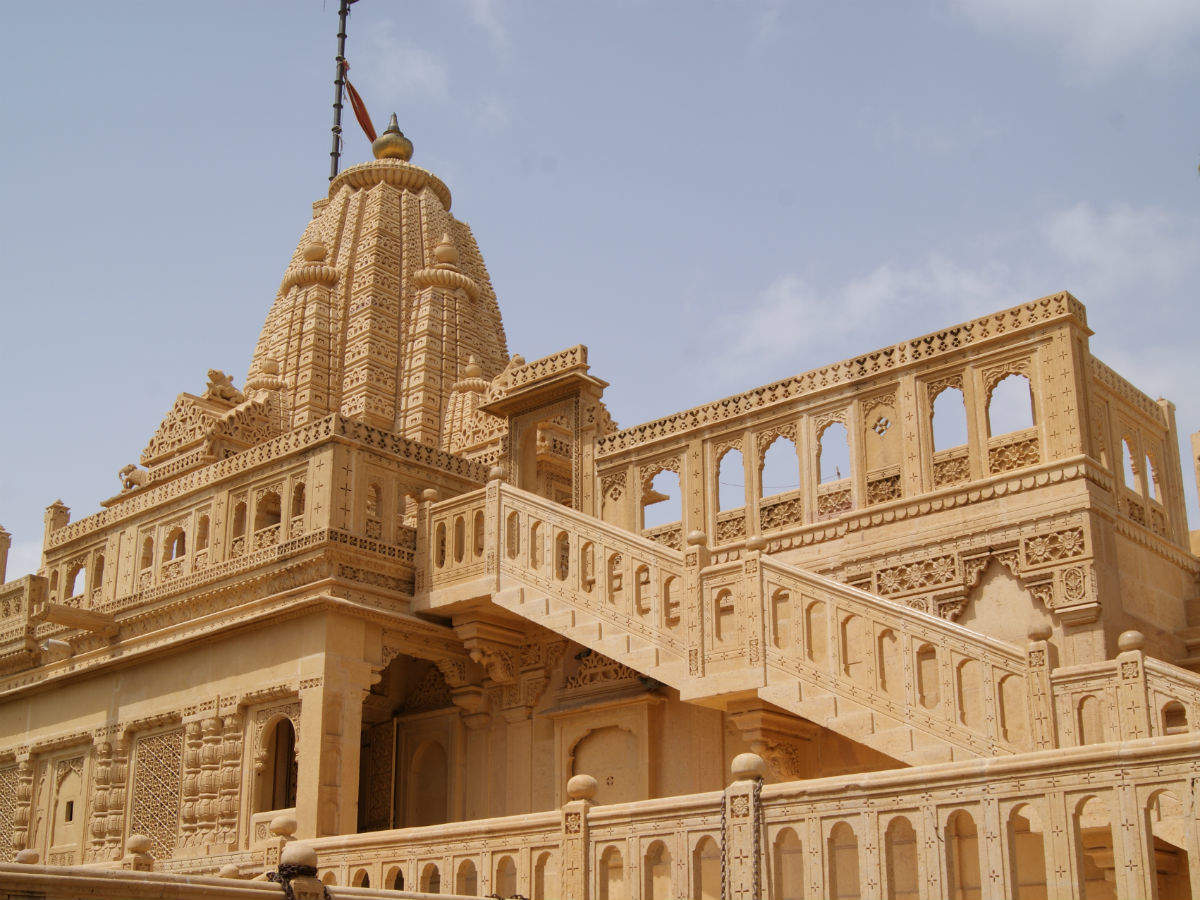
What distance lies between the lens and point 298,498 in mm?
18703

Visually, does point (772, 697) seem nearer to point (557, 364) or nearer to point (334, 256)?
point (557, 364)

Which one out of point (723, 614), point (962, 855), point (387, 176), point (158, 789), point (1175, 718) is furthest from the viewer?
point (387, 176)

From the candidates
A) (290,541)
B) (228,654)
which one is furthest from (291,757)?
(290,541)

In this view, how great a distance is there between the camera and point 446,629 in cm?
1831

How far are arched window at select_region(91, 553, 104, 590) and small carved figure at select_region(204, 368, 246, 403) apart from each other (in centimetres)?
482

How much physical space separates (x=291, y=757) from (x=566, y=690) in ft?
17.0

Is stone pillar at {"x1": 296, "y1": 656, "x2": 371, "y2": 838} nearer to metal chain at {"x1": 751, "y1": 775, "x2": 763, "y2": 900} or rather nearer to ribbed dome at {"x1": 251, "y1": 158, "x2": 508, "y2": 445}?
metal chain at {"x1": 751, "y1": 775, "x2": 763, "y2": 900}

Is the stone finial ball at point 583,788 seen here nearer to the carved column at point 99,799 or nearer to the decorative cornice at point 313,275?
the carved column at point 99,799

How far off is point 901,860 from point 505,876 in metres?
3.42

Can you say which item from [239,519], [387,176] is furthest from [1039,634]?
[387,176]

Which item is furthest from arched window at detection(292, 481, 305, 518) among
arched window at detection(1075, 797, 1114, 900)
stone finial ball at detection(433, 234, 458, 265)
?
stone finial ball at detection(433, 234, 458, 265)

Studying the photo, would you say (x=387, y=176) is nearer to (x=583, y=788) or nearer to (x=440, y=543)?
(x=440, y=543)

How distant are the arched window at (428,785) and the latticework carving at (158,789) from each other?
10.1ft

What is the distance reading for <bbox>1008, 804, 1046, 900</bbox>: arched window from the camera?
8.57 metres
